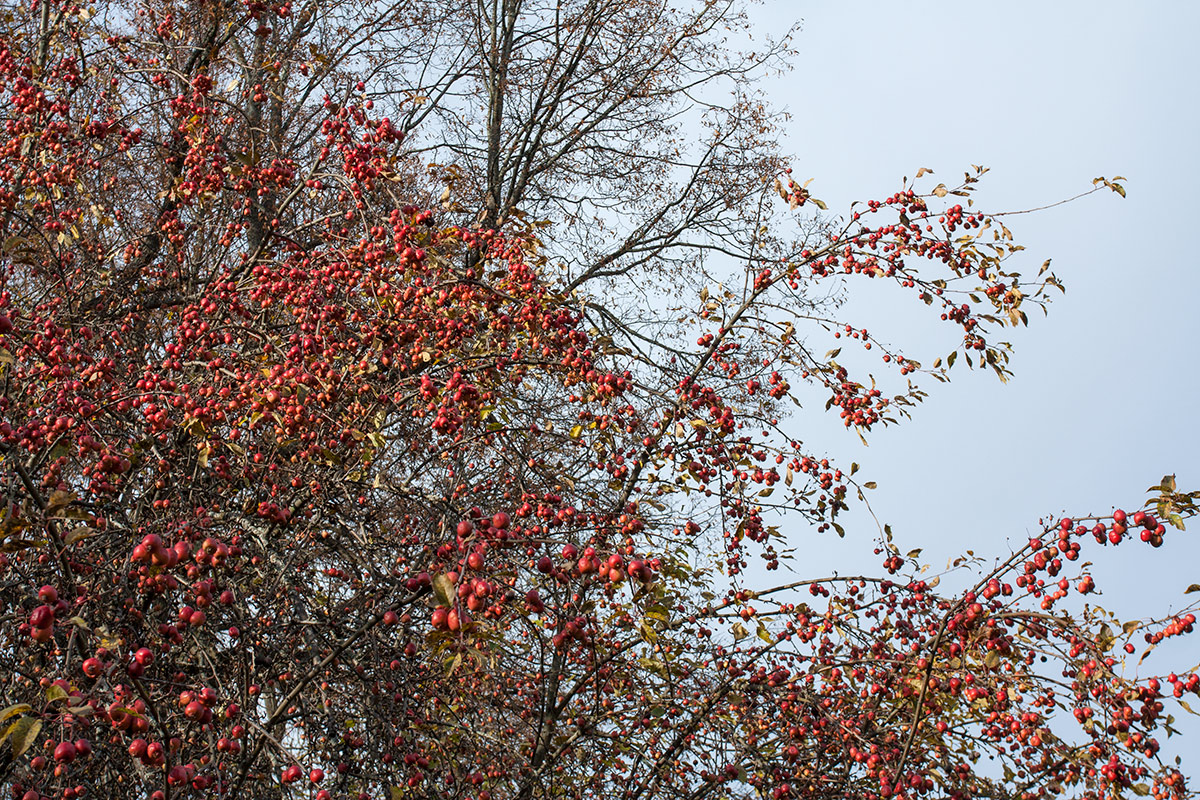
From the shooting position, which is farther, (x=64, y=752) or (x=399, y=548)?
(x=399, y=548)

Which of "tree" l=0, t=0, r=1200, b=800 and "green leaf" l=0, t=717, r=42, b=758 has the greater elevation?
"tree" l=0, t=0, r=1200, b=800

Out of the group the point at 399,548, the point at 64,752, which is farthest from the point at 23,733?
the point at 399,548

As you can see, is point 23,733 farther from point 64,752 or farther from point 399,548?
point 399,548

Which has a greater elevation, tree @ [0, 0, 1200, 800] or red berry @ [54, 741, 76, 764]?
tree @ [0, 0, 1200, 800]

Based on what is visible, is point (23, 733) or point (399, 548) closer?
point (23, 733)

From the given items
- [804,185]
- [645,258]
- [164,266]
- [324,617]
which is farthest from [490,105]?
[324,617]

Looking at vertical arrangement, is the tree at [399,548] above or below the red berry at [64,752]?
above

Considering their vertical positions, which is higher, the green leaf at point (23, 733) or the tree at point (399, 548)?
the tree at point (399, 548)

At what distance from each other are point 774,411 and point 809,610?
18.5 feet

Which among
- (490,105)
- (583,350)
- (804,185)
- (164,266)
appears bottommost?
(583,350)

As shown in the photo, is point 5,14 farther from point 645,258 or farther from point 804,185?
point 645,258

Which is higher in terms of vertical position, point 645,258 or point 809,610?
point 645,258

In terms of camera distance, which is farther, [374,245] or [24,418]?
[24,418]

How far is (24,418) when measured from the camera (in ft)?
15.8
